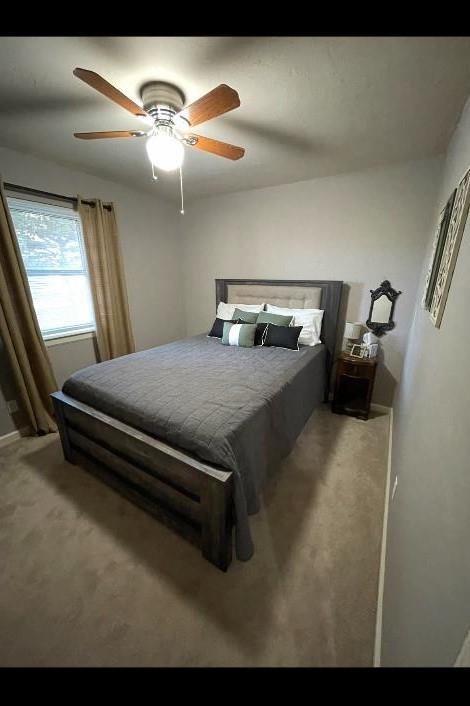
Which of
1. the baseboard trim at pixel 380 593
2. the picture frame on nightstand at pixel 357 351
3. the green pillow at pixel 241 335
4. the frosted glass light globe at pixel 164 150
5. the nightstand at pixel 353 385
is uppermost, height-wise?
the frosted glass light globe at pixel 164 150

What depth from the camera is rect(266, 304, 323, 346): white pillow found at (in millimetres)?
2764

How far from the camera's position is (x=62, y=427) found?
6.23 feet

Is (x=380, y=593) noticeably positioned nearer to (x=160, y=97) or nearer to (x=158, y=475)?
(x=158, y=475)

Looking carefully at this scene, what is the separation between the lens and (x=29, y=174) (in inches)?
88.7

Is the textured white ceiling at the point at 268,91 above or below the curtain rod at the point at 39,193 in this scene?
above

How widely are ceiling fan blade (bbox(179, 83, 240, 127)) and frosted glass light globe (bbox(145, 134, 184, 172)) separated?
0.14 m

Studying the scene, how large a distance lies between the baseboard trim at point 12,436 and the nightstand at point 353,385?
3.13 m

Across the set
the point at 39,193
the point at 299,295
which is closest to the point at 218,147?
the point at 299,295

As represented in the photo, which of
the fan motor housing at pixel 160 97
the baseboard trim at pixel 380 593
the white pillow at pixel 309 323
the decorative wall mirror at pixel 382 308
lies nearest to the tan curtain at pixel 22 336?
the fan motor housing at pixel 160 97

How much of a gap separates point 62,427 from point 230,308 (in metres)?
2.18

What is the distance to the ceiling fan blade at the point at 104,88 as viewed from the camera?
101cm

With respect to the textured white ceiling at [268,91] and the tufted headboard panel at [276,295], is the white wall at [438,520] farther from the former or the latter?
the tufted headboard panel at [276,295]
